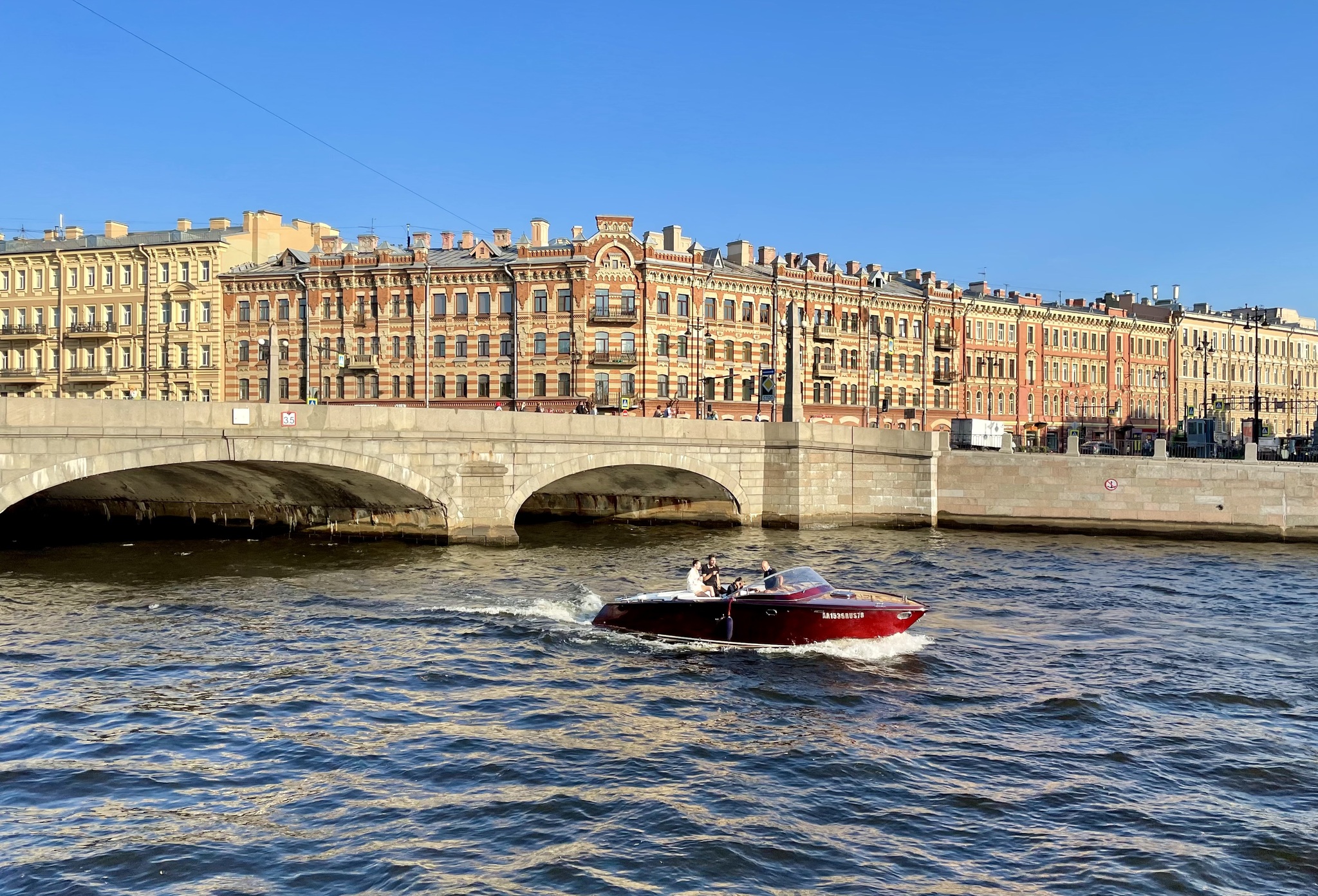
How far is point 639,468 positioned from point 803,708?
75.1 ft

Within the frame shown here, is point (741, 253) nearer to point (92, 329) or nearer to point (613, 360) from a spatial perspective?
point (613, 360)

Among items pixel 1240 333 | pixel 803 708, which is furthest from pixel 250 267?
pixel 1240 333

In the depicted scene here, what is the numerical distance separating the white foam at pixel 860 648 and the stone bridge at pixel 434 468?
14.8 m

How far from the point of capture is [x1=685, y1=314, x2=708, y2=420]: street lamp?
5988cm

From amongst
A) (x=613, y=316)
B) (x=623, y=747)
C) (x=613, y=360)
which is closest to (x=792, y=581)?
(x=623, y=747)

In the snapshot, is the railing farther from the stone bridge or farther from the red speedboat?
the red speedboat

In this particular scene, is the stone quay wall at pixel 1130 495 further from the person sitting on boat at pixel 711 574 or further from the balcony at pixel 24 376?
the balcony at pixel 24 376

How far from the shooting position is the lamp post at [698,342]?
196 ft

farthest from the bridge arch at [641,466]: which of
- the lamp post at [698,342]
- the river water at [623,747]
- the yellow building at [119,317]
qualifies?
the yellow building at [119,317]

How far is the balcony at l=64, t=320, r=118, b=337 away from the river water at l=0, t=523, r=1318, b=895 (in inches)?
1597

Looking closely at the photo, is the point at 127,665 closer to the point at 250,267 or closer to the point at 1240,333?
the point at 250,267

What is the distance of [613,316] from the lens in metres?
57.4

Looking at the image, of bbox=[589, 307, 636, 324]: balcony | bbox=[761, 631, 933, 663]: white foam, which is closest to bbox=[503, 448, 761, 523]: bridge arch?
bbox=[761, 631, 933, 663]: white foam

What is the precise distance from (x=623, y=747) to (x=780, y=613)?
6118 millimetres
